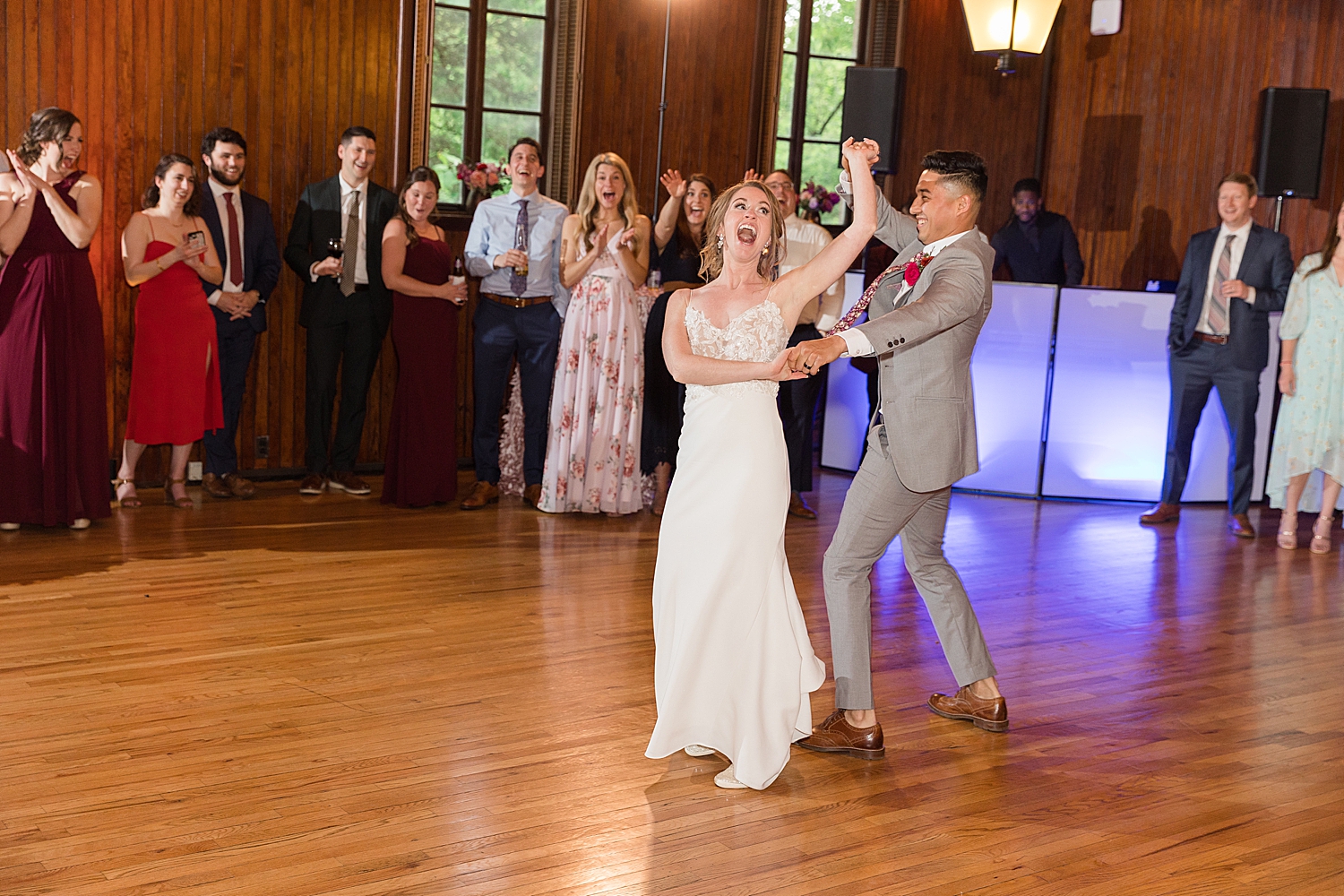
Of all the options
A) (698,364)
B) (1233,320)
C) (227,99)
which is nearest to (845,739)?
(698,364)

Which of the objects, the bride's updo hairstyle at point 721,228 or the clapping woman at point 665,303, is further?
the clapping woman at point 665,303

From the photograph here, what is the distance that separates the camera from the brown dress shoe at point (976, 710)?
12.4 ft

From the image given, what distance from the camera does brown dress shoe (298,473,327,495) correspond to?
22.2ft

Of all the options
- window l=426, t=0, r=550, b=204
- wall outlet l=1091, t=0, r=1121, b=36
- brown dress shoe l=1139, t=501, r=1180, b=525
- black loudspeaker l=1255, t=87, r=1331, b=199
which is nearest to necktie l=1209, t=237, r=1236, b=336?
brown dress shoe l=1139, t=501, r=1180, b=525

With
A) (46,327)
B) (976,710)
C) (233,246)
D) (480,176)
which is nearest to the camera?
(976,710)

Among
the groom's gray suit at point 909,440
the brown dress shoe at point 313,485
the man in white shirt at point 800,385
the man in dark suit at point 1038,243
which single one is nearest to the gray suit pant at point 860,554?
the groom's gray suit at point 909,440

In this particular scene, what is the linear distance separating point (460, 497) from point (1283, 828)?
4616 mm

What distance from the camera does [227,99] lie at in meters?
6.75

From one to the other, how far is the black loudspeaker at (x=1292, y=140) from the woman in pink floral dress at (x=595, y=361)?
4261mm

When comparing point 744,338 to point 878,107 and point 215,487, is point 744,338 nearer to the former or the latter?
point 215,487

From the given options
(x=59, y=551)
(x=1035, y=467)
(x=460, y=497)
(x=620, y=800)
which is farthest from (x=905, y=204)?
(x=620, y=800)

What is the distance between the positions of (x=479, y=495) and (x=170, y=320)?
1716 millimetres

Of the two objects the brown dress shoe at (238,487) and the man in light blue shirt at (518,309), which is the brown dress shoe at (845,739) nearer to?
the man in light blue shirt at (518,309)

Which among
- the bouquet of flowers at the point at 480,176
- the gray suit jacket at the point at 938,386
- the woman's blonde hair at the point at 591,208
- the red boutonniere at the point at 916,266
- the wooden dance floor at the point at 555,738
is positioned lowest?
the wooden dance floor at the point at 555,738
